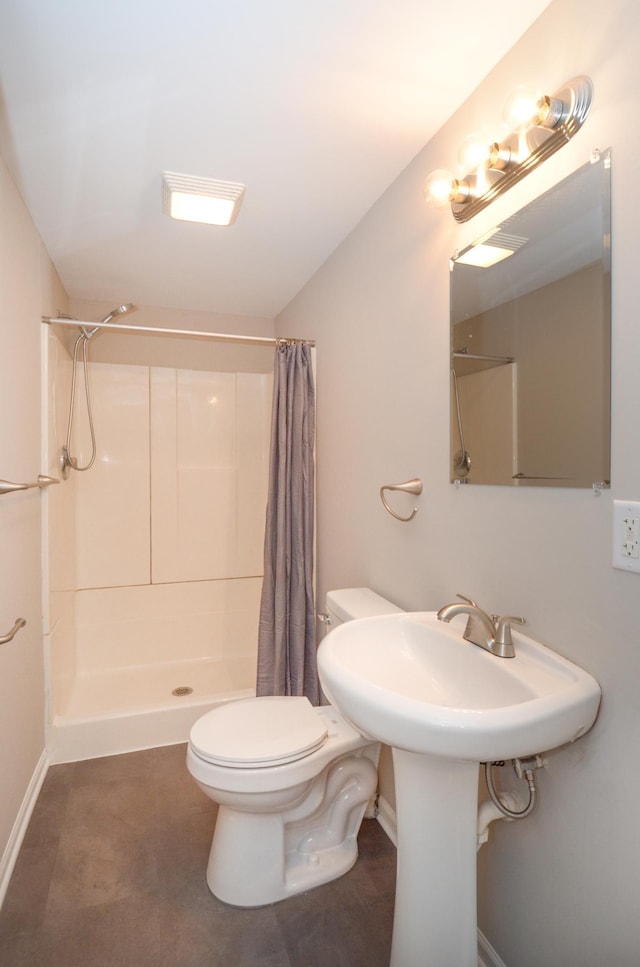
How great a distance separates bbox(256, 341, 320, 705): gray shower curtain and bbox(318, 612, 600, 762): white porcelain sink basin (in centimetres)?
110

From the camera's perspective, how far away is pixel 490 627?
3.87ft

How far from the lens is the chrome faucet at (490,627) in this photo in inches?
45.5


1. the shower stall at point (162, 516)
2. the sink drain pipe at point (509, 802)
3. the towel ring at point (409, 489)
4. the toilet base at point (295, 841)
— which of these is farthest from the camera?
the shower stall at point (162, 516)

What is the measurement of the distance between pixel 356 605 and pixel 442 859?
793mm

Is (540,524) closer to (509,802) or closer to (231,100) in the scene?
(509,802)

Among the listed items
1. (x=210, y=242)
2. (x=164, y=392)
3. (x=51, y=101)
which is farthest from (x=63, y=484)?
(x=51, y=101)

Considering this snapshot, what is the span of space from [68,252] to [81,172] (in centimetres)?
73

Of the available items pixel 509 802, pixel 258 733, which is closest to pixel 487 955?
pixel 509 802

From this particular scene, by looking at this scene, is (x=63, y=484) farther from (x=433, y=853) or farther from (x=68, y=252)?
(x=433, y=853)

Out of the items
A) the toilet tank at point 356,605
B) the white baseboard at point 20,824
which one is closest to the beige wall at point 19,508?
the white baseboard at point 20,824

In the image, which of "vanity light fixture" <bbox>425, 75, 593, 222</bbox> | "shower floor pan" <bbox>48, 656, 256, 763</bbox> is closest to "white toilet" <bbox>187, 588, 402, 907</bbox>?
"shower floor pan" <bbox>48, 656, 256, 763</bbox>

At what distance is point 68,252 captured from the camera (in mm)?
2361

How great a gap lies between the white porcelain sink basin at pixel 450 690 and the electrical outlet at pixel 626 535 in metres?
0.25

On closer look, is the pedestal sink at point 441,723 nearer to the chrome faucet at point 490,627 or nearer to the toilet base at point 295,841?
the chrome faucet at point 490,627
